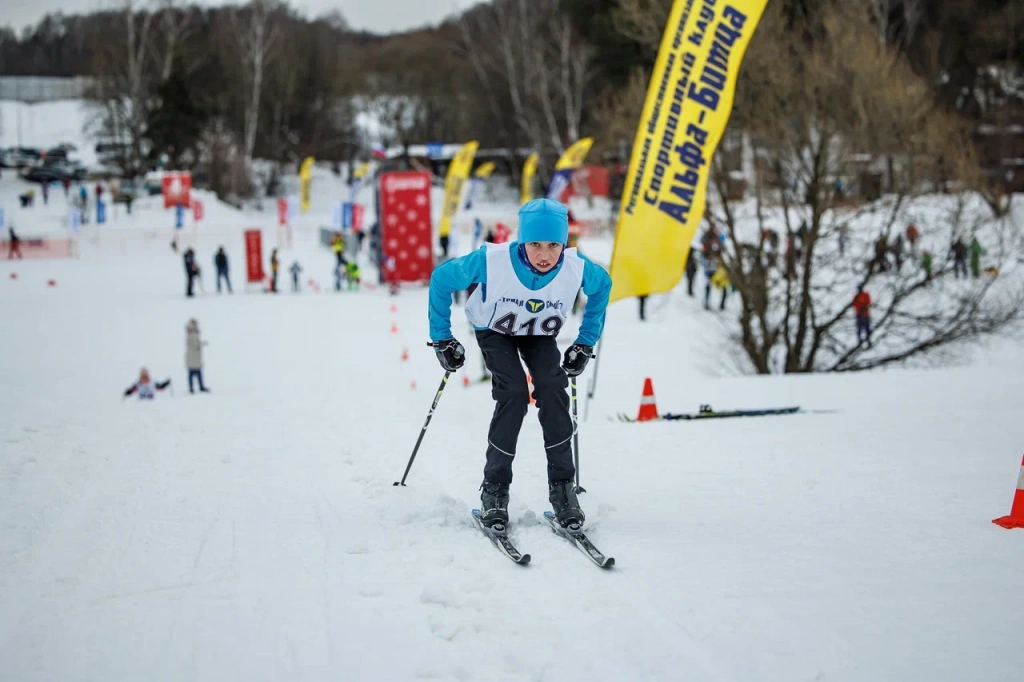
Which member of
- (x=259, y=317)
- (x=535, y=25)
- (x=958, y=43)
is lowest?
(x=259, y=317)

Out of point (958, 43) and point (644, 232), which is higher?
point (958, 43)

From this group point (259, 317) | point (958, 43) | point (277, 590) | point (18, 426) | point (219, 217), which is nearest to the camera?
point (277, 590)

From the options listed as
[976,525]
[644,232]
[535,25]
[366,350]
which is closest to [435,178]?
[535,25]

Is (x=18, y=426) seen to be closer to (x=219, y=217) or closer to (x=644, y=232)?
(x=644, y=232)

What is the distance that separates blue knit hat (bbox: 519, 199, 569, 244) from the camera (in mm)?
4383

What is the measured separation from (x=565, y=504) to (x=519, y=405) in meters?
0.55

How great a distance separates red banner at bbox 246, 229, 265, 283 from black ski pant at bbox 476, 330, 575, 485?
82.0ft

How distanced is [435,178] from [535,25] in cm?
2289

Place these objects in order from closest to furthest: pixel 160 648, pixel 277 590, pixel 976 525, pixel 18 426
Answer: pixel 160 648
pixel 277 590
pixel 976 525
pixel 18 426

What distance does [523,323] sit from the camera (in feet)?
15.1

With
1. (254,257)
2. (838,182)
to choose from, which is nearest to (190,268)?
(254,257)

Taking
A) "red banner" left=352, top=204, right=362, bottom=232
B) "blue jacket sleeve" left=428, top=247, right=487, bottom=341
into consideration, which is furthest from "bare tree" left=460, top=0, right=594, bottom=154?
"blue jacket sleeve" left=428, top=247, right=487, bottom=341

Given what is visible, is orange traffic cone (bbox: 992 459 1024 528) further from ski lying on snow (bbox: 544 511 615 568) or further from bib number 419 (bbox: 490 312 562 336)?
bib number 419 (bbox: 490 312 562 336)

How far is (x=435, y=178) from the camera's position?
74062 millimetres
